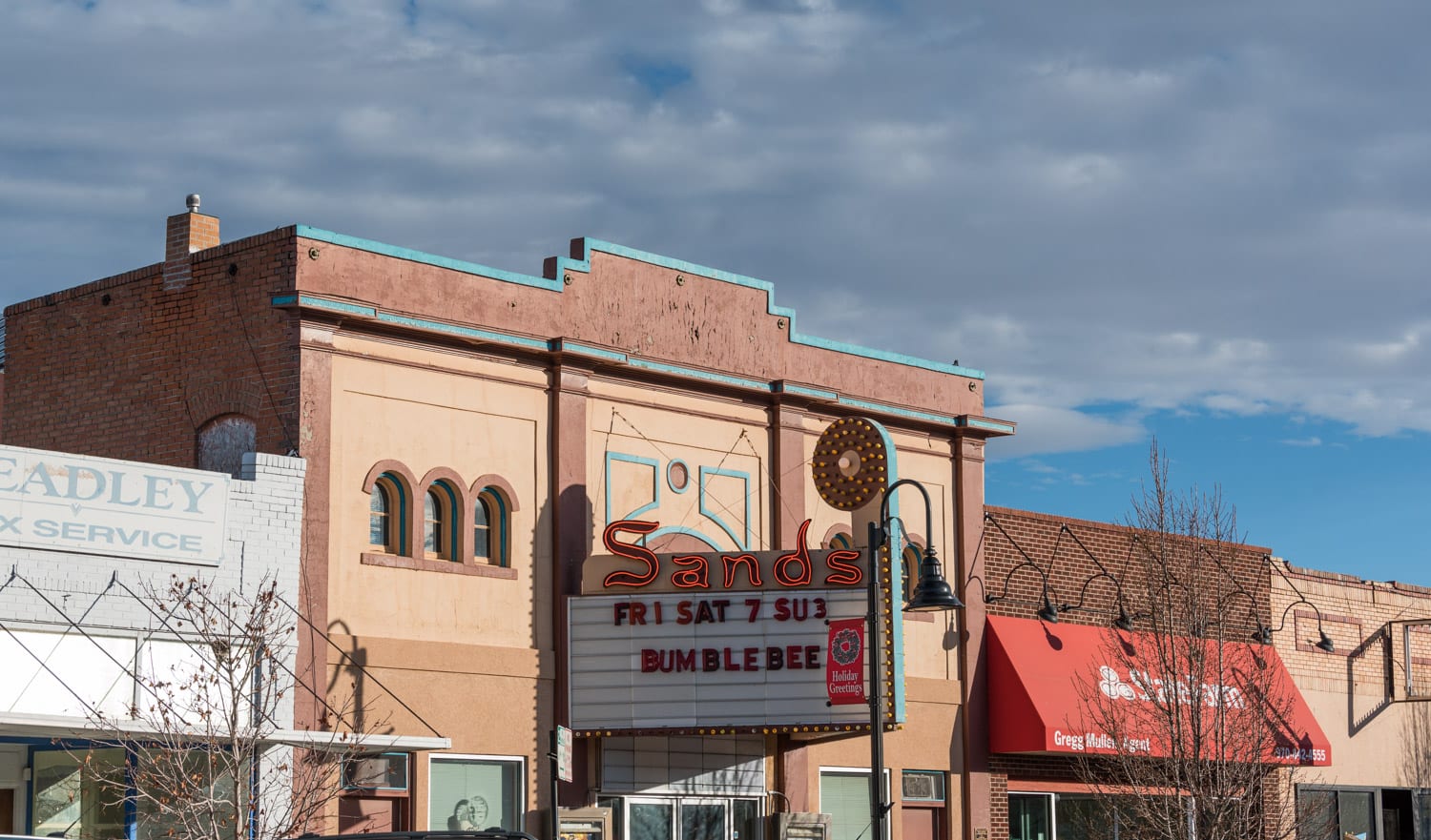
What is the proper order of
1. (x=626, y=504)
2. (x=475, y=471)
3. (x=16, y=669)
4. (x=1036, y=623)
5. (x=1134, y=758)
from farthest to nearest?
(x=1036, y=623) < (x=1134, y=758) < (x=626, y=504) < (x=475, y=471) < (x=16, y=669)

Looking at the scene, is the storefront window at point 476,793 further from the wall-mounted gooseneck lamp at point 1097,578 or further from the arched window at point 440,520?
the wall-mounted gooseneck lamp at point 1097,578

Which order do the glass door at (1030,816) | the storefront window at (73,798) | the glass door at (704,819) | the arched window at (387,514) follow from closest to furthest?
1. the storefront window at (73,798)
2. the arched window at (387,514)
3. the glass door at (704,819)
4. the glass door at (1030,816)

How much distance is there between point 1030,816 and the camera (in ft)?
106

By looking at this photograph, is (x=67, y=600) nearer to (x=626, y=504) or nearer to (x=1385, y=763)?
(x=626, y=504)

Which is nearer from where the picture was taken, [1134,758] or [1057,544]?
[1134,758]

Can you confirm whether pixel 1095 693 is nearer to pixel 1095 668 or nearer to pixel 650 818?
pixel 1095 668

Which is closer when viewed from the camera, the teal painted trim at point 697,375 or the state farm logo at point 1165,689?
the teal painted trim at point 697,375

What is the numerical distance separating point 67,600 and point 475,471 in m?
5.98

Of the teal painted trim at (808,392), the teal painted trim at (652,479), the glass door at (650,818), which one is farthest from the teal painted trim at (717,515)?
the glass door at (650,818)

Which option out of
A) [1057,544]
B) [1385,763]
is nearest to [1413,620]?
[1385,763]

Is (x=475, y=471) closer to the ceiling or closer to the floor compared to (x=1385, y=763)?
closer to the ceiling

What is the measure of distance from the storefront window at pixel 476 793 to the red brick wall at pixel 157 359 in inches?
182

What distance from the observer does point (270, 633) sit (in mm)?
21016

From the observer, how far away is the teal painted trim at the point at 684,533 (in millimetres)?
27031
